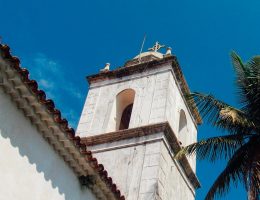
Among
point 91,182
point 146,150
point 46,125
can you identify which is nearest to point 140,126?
point 146,150

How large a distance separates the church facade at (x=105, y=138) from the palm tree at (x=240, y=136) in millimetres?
2237

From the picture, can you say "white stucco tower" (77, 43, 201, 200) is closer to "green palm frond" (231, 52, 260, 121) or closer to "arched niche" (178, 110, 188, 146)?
"arched niche" (178, 110, 188, 146)

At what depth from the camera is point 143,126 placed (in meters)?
12.6

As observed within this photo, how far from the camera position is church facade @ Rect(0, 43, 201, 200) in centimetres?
698

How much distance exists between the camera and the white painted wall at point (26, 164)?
264 inches

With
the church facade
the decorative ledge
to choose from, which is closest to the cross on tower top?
the church facade

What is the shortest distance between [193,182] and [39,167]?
7955 mm

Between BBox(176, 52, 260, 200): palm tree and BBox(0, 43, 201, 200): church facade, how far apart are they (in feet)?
7.34

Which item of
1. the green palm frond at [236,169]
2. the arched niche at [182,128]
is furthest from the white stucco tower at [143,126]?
the green palm frond at [236,169]

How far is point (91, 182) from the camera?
8898mm

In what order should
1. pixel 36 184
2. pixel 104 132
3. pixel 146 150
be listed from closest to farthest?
1. pixel 36 184
2. pixel 146 150
3. pixel 104 132

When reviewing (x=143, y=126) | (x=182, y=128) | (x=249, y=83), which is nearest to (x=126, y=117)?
(x=182, y=128)

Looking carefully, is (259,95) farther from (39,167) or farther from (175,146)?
(39,167)

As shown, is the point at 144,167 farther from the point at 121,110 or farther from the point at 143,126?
the point at 121,110
